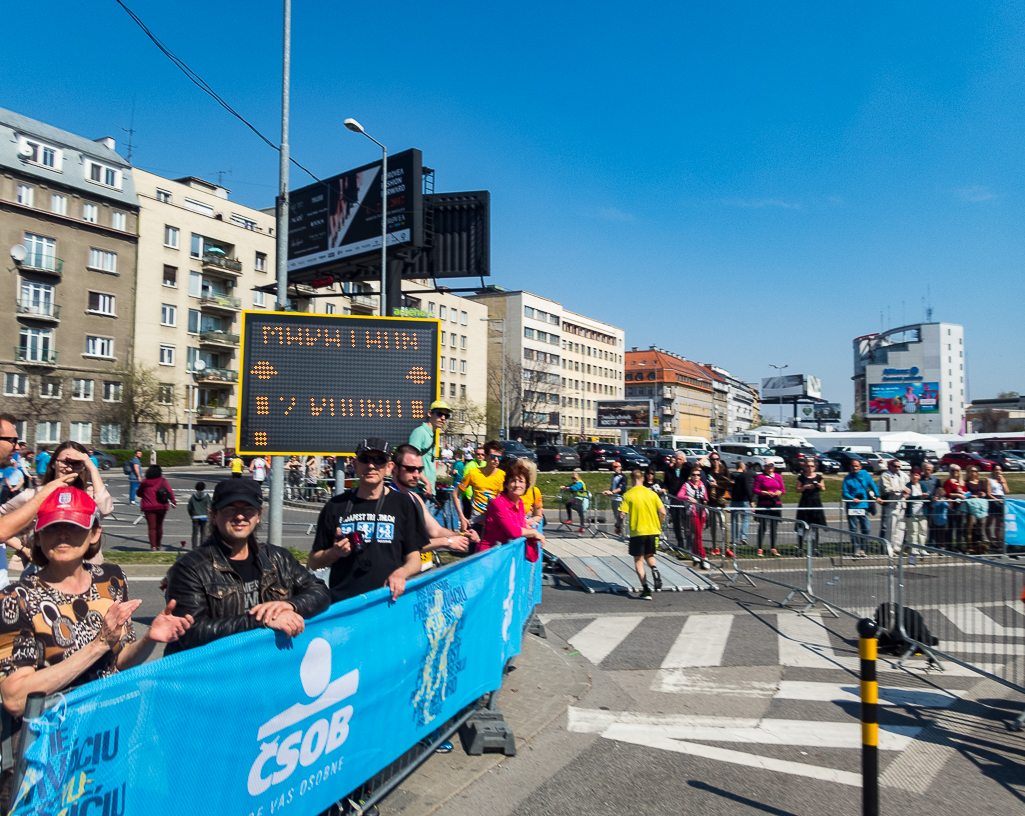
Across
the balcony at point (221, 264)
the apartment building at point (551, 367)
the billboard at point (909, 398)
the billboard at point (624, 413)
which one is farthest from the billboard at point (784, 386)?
the balcony at point (221, 264)

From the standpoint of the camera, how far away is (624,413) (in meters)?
91.9

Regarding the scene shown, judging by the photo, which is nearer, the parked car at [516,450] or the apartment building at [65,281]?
the parked car at [516,450]

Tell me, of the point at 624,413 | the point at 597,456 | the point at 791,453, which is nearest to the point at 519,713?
the point at 597,456

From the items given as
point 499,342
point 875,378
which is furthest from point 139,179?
point 875,378

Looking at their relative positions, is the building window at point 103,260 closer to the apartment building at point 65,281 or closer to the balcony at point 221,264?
the apartment building at point 65,281

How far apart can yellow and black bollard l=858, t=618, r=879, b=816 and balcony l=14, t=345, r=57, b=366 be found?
50.4 meters

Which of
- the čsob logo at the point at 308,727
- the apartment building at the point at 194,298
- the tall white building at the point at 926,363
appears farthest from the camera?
the tall white building at the point at 926,363

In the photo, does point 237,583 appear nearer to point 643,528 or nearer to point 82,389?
point 643,528

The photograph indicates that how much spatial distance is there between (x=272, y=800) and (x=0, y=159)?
51.9 m

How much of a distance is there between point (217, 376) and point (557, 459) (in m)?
26.5

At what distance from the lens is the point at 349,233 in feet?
92.8

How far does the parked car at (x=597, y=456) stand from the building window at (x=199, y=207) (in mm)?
34380

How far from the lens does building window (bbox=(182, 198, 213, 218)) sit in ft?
186

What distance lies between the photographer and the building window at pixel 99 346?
47.7 meters
